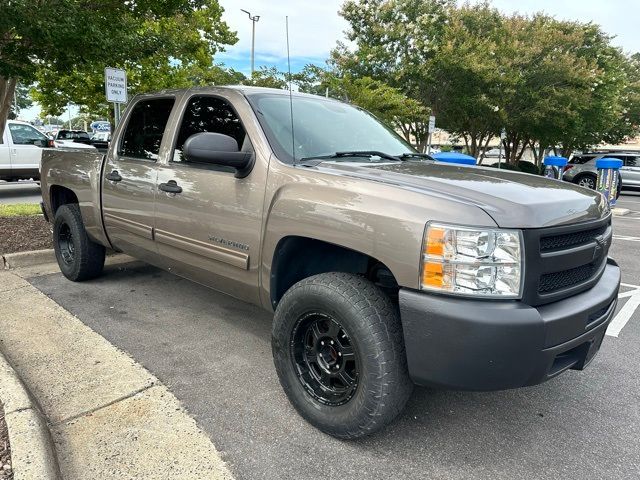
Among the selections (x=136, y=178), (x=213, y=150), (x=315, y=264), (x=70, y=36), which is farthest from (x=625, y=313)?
(x=70, y=36)

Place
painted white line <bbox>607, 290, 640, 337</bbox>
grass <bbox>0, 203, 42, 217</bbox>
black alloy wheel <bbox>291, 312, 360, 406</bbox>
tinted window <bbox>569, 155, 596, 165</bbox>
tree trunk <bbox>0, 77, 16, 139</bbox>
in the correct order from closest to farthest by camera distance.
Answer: black alloy wheel <bbox>291, 312, 360, 406</bbox> → painted white line <bbox>607, 290, 640, 337</bbox> → tree trunk <bbox>0, 77, 16, 139</bbox> → grass <bbox>0, 203, 42, 217</bbox> → tinted window <bbox>569, 155, 596, 165</bbox>

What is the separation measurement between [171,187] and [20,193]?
11610mm

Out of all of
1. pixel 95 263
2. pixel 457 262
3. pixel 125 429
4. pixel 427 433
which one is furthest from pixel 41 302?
Answer: pixel 457 262

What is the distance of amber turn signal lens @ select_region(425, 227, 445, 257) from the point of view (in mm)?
2050

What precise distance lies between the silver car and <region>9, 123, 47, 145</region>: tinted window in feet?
59.2

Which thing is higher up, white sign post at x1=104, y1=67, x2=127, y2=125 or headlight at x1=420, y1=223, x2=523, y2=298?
white sign post at x1=104, y1=67, x2=127, y2=125

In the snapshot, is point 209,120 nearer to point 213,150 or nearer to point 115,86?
point 213,150

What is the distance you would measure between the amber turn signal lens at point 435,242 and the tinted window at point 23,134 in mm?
12839

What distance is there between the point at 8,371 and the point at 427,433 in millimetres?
2378

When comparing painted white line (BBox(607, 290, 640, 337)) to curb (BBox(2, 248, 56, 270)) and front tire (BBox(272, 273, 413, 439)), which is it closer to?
front tire (BBox(272, 273, 413, 439))

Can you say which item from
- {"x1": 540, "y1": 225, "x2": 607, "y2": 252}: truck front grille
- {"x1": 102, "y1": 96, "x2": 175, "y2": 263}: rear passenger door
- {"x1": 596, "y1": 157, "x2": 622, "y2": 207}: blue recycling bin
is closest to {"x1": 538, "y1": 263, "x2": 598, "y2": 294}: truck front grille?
{"x1": 540, "y1": 225, "x2": 607, "y2": 252}: truck front grille

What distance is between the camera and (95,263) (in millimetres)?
4809

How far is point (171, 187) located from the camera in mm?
3412

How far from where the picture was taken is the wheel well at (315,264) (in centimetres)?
264
